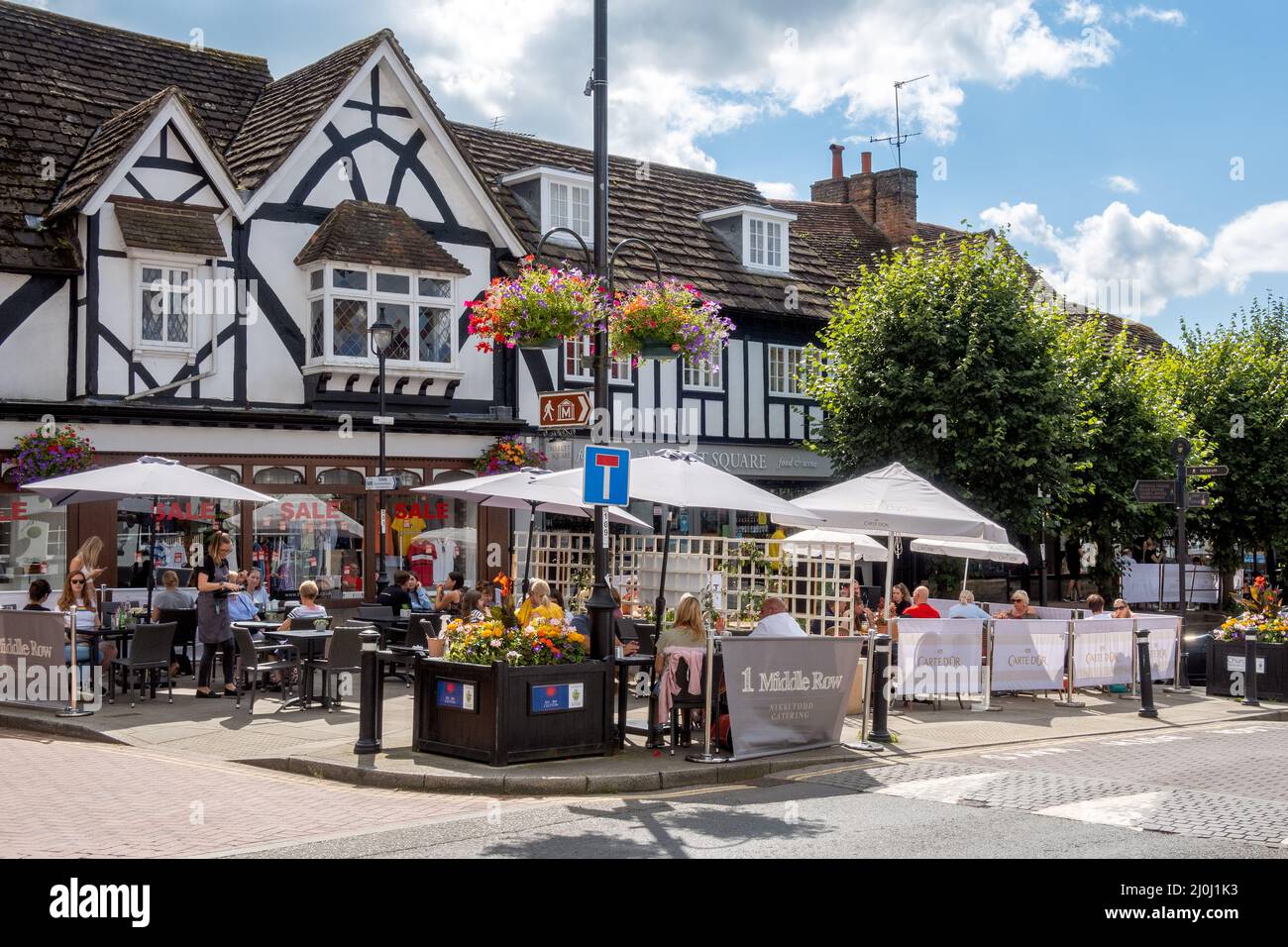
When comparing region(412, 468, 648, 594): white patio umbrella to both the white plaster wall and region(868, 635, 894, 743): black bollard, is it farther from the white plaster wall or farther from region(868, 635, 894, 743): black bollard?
the white plaster wall

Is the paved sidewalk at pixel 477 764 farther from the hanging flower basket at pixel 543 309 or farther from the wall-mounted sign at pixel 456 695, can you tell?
the hanging flower basket at pixel 543 309

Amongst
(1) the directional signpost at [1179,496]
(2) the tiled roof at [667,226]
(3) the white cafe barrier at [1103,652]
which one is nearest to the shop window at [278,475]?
(2) the tiled roof at [667,226]

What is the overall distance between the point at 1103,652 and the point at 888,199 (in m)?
23.0

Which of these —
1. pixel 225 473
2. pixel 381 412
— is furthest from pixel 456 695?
pixel 225 473

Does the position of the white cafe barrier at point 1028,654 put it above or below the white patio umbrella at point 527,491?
below

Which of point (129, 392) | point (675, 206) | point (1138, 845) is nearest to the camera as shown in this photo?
point (1138, 845)

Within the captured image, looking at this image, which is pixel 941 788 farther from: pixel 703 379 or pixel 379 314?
pixel 703 379

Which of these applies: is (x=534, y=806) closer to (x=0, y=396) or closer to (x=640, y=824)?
(x=640, y=824)

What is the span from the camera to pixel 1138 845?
8.62 meters

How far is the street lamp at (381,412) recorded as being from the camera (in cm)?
2073

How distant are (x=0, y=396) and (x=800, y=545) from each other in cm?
1205

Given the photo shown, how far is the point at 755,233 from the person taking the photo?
105ft

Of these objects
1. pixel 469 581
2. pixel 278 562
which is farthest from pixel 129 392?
pixel 469 581

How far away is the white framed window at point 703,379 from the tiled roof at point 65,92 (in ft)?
34.6
